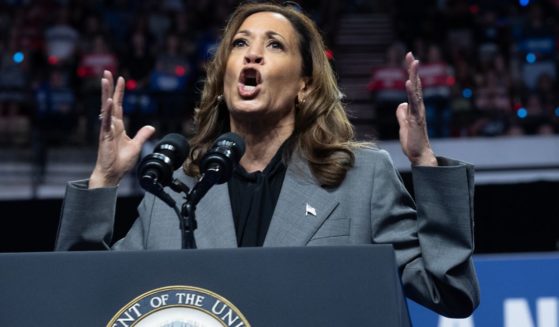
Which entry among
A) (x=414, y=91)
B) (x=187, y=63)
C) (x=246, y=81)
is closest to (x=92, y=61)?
(x=187, y=63)

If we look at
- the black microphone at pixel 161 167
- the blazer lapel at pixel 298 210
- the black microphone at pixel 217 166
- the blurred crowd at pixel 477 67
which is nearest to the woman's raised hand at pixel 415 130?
the blazer lapel at pixel 298 210

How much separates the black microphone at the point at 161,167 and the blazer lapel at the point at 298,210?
32 cm

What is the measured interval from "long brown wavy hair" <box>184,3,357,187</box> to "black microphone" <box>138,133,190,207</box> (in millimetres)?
451

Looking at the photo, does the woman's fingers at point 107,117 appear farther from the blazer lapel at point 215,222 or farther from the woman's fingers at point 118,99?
the blazer lapel at point 215,222

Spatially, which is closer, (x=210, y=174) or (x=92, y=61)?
(x=210, y=174)

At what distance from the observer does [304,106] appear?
8.89 feet

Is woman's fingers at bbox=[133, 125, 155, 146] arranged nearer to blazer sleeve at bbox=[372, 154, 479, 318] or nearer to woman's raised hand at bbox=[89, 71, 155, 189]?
woman's raised hand at bbox=[89, 71, 155, 189]

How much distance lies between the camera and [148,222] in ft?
8.16

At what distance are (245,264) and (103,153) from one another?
0.66 meters

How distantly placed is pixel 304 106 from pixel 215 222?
461 mm

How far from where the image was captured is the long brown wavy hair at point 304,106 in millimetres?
2600

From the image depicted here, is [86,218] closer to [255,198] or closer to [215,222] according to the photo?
[215,222]

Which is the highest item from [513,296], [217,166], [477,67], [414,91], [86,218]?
[477,67]

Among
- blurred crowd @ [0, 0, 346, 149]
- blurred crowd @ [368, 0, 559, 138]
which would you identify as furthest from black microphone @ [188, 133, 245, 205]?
blurred crowd @ [368, 0, 559, 138]
